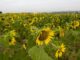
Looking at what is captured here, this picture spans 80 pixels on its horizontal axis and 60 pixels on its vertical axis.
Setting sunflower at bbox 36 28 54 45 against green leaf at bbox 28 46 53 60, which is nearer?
green leaf at bbox 28 46 53 60

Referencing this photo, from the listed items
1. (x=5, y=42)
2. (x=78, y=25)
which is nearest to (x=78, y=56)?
(x=5, y=42)

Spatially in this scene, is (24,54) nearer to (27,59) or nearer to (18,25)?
(27,59)

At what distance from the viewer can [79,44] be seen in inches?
125

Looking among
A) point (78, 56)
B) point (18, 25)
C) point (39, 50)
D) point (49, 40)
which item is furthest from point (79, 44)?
point (18, 25)

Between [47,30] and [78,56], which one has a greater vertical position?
[47,30]

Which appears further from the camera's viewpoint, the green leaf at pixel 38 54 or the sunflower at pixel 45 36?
the sunflower at pixel 45 36

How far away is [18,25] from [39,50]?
4440 millimetres

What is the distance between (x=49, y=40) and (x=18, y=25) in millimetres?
4024

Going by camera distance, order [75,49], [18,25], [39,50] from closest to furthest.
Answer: [39,50]
[75,49]
[18,25]

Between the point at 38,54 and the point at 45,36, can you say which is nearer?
the point at 38,54

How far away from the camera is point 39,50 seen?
1.94m

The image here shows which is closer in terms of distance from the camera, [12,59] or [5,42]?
[12,59]

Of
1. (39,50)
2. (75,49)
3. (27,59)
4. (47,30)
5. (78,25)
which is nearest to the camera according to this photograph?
(39,50)

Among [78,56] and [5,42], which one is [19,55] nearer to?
[5,42]
